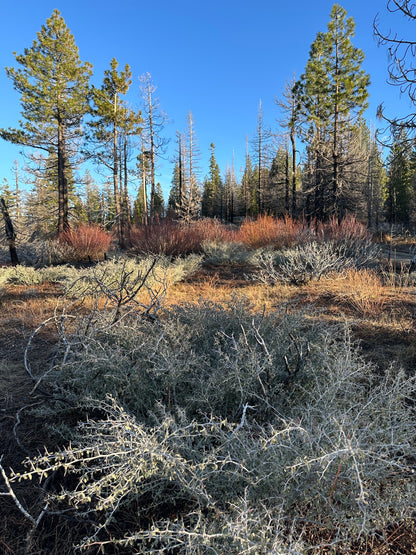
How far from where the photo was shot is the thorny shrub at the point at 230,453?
90 centimetres

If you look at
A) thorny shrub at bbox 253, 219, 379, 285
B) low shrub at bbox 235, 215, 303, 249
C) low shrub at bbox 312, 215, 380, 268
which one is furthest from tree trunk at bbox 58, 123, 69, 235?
low shrub at bbox 312, 215, 380, 268

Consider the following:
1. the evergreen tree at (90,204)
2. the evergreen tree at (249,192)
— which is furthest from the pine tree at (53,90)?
the evergreen tree at (249,192)

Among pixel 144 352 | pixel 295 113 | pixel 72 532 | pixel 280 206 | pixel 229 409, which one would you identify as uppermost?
pixel 295 113

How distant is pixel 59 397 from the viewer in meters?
1.58

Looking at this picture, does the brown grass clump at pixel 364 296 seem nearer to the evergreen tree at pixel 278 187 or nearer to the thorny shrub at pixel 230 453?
the thorny shrub at pixel 230 453

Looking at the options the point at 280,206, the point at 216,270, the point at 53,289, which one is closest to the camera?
the point at 53,289

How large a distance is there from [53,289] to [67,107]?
11480mm

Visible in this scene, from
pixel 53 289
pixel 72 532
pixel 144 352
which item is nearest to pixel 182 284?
pixel 53 289

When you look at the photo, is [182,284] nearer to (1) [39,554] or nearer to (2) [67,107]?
(1) [39,554]

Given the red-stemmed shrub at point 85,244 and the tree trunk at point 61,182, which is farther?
the tree trunk at point 61,182

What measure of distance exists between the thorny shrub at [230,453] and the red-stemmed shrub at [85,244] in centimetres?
848

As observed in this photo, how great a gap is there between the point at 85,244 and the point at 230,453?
9.81 metres

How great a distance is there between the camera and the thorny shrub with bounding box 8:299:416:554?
903mm

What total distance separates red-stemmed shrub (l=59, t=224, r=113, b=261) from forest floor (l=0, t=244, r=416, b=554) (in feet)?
12.5
